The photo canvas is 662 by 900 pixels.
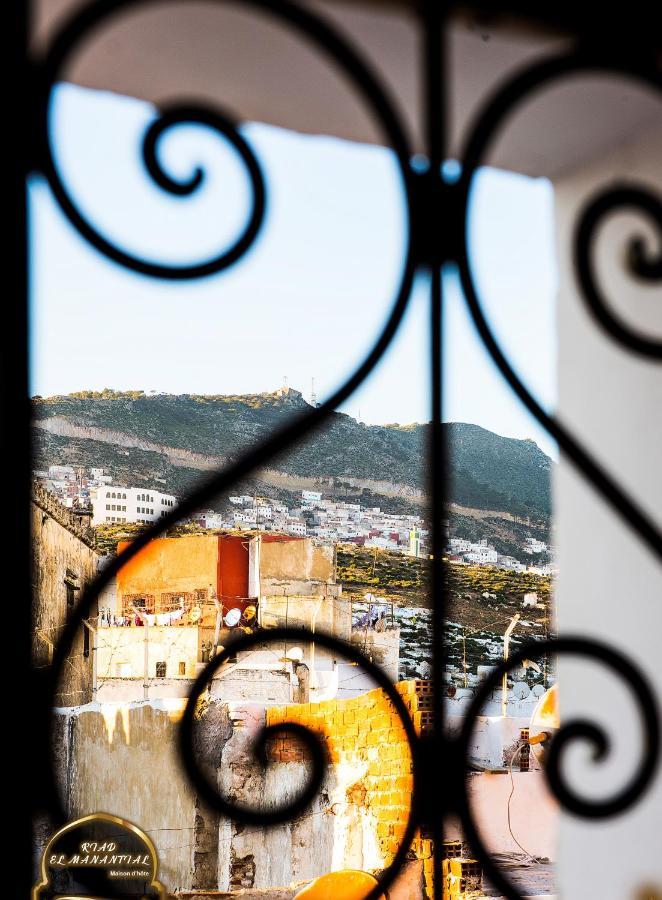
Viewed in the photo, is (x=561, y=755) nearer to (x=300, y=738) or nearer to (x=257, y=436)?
(x=300, y=738)

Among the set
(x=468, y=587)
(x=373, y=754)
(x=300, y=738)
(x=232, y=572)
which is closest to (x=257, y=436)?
(x=232, y=572)

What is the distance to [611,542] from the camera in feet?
2.75

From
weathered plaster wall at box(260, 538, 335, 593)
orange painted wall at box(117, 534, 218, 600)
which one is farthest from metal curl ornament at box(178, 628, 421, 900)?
weathered plaster wall at box(260, 538, 335, 593)

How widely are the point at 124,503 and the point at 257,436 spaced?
3.18 metres

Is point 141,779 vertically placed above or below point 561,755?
below

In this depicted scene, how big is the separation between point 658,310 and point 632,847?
0.46 metres

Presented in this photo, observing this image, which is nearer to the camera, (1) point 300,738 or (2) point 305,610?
(1) point 300,738

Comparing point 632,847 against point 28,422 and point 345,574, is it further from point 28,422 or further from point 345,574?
point 345,574

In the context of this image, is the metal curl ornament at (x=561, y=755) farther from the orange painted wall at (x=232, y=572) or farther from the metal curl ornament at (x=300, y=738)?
the orange painted wall at (x=232, y=572)

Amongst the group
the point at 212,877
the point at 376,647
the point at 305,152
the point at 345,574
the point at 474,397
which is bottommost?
the point at 212,877

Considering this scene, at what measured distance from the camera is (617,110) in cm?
73

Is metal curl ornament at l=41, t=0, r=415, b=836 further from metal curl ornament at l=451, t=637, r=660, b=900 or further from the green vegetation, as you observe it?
the green vegetation

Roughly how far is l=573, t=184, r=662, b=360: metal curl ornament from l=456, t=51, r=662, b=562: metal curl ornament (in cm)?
3

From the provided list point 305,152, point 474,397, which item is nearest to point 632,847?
point 474,397
